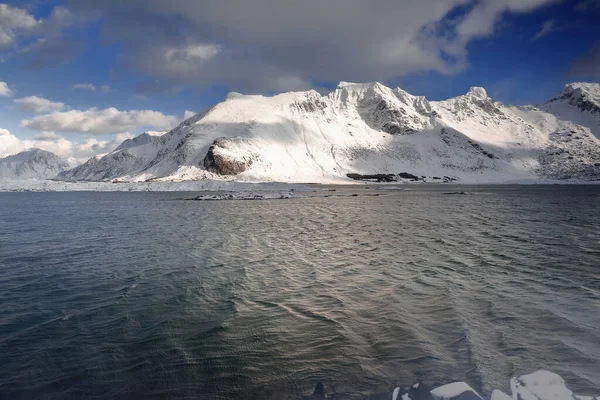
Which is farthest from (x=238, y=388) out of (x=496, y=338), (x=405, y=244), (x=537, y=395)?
(x=405, y=244)

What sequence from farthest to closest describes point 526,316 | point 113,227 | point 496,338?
point 113,227 < point 526,316 < point 496,338

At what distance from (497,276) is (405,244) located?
9.32 meters

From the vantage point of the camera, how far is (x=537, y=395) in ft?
23.7

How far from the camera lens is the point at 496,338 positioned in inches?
394

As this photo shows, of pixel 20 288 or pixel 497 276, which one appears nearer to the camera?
pixel 20 288

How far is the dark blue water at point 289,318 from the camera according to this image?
26.7ft

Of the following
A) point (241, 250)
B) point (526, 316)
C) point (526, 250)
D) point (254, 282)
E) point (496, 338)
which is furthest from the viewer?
point (241, 250)

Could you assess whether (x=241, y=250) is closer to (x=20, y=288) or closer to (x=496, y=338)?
(x=20, y=288)

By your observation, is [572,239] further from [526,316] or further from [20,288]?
[20,288]

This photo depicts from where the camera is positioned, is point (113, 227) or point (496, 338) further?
point (113, 227)

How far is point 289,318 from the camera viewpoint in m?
11.8

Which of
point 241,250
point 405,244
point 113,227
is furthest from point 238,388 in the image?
point 113,227

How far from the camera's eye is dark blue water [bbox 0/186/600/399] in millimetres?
8133

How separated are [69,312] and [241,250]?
12.5 m
